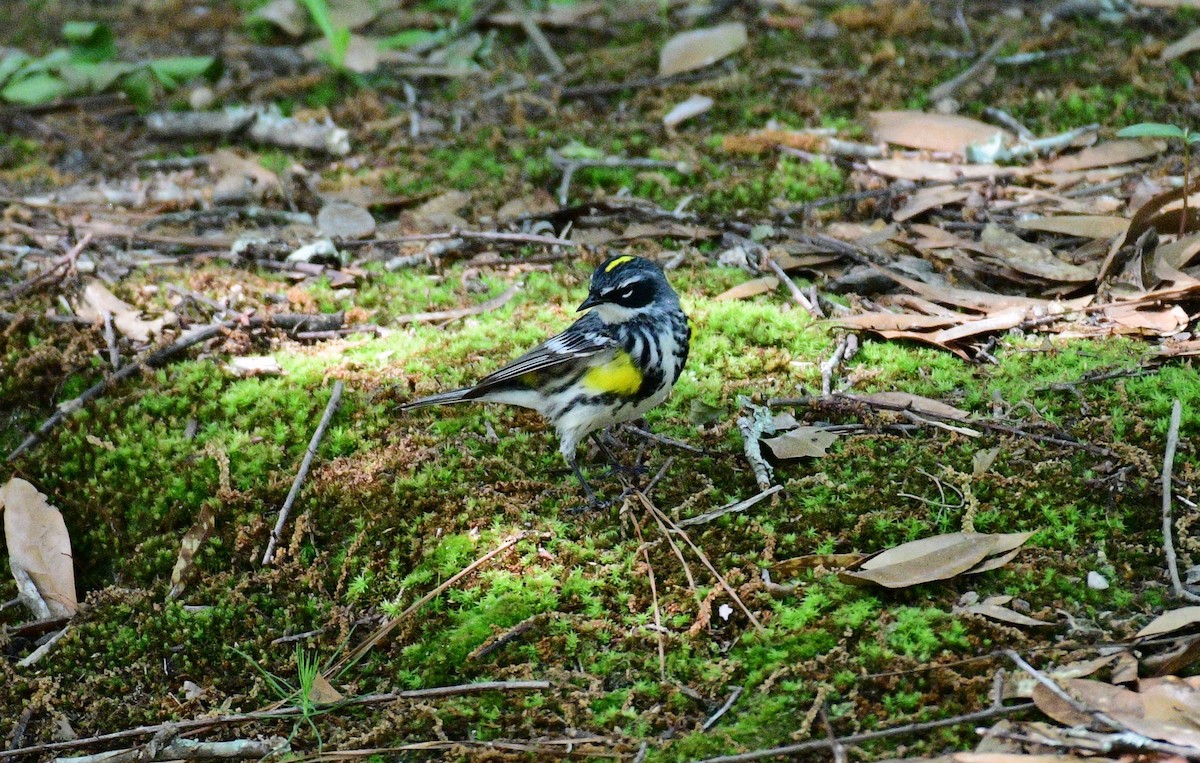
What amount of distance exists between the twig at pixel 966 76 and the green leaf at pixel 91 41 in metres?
5.71

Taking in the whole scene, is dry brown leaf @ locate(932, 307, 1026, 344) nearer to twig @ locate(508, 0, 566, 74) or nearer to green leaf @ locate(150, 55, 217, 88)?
twig @ locate(508, 0, 566, 74)

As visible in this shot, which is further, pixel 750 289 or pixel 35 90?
pixel 35 90

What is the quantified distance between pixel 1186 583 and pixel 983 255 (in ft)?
6.92

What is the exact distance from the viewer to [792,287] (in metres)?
4.88

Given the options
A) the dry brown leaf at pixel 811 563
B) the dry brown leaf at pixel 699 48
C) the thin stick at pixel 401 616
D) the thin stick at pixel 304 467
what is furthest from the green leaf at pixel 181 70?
the dry brown leaf at pixel 811 563

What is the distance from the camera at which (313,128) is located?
6.86 m

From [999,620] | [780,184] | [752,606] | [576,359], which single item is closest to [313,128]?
[780,184]

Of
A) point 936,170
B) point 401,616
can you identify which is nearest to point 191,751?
point 401,616

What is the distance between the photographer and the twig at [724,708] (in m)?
3.00

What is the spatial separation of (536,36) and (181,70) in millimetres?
2464

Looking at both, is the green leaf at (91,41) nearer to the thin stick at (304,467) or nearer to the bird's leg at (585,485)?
the thin stick at (304,467)

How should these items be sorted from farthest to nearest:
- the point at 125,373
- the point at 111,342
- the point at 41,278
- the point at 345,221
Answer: the point at 345,221, the point at 41,278, the point at 111,342, the point at 125,373

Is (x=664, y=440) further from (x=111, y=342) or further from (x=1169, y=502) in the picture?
(x=111, y=342)

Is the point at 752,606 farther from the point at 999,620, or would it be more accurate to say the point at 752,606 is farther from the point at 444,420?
the point at 444,420
